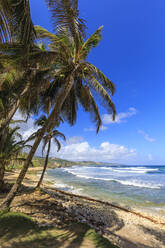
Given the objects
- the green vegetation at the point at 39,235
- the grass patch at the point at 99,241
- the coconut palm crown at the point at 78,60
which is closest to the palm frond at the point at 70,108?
the coconut palm crown at the point at 78,60

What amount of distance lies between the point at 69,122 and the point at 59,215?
14.7 ft

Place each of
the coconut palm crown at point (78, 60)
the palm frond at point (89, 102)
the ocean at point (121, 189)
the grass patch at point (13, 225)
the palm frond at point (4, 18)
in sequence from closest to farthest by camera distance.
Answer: the palm frond at point (4, 18) < the grass patch at point (13, 225) < the coconut palm crown at point (78, 60) < the palm frond at point (89, 102) < the ocean at point (121, 189)

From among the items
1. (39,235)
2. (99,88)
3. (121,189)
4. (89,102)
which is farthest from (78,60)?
(121,189)

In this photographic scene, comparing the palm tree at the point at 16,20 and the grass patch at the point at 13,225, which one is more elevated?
the palm tree at the point at 16,20

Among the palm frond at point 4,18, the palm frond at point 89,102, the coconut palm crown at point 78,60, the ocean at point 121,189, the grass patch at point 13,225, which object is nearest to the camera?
the palm frond at point 4,18

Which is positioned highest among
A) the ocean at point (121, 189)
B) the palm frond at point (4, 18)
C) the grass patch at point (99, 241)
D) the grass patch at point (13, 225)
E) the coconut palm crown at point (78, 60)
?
the coconut palm crown at point (78, 60)

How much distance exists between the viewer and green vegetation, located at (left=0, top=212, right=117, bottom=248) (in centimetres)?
284

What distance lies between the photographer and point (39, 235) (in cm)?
320

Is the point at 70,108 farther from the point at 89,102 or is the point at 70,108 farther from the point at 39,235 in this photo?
the point at 39,235

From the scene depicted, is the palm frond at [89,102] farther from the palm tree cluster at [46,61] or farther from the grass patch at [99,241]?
the grass patch at [99,241]

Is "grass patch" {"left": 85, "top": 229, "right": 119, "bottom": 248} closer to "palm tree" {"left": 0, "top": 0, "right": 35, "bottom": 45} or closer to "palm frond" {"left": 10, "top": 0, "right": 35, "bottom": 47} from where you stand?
"palm tree" {"left": 0, "top": 0, "right": 35, "bottom": 45}

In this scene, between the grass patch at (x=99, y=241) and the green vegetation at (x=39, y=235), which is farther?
the grass patch at (x=99, y=241)

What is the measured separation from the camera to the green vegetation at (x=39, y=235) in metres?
2.84

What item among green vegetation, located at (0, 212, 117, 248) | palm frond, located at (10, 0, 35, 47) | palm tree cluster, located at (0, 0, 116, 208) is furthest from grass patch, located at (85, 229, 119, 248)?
palm frond, located at (10, 0, 35, 47)
